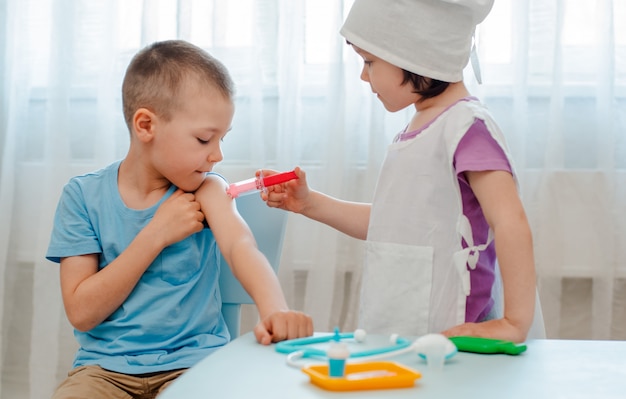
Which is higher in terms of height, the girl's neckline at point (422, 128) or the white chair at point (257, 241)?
the girl's neckline at point (422, 128)

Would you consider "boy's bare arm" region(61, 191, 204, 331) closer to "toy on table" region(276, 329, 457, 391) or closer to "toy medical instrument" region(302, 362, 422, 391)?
"toy on table" region(276, 329, 457, 391)

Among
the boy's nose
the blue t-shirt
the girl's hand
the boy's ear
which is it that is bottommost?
the blue t-shirt

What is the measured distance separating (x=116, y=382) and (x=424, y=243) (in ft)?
1.57

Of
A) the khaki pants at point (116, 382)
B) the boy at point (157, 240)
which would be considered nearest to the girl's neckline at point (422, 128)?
the boy at point (157, 240)

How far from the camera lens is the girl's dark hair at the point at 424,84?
1156 millimetres

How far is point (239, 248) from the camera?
1.12 meters

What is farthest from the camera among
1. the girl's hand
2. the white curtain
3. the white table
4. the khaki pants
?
the white curtain

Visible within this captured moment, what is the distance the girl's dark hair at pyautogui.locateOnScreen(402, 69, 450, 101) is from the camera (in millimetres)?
1156

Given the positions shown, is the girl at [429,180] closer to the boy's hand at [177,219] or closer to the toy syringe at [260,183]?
the toy syringe at [260,183]

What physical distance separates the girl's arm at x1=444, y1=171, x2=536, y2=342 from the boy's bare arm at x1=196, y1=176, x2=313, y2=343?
0.91ft

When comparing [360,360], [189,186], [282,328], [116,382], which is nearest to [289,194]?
[189,186]

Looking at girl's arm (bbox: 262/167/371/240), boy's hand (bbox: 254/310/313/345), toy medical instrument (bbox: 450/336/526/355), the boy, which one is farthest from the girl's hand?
toy medical instrument (bbox: 450/336/526/355)

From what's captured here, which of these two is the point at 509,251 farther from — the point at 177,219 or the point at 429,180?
the point at 177,219

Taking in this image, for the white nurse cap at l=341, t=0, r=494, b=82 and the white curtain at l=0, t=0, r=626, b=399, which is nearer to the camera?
the white nurse cap at l=341, t=0, r=494, b=82
